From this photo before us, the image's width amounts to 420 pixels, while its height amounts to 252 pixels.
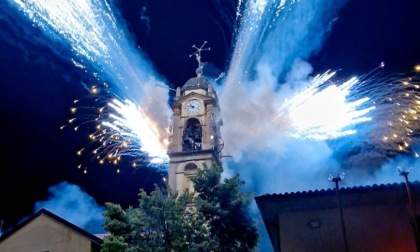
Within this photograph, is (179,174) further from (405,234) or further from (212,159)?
(405,234)

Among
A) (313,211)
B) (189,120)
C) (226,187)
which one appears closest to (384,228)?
(313,211)

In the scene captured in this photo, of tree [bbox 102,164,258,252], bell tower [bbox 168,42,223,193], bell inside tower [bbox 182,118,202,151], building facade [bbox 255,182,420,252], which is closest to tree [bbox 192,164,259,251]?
tree [bbox 102,164,258,252]

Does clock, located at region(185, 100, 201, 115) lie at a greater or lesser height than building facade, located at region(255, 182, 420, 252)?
greater

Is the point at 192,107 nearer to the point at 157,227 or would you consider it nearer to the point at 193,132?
the point at 193,132

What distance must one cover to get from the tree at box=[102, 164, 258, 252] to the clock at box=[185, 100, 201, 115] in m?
19.6

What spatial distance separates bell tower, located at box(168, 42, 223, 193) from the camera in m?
37.8

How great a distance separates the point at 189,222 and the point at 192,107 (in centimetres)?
2167

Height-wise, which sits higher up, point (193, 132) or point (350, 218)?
point (193, 132)

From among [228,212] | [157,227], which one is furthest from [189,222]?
[228,212]

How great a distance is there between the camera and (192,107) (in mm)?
41438

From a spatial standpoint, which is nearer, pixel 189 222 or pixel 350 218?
pixel 350 218

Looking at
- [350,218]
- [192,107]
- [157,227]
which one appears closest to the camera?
[350,218]

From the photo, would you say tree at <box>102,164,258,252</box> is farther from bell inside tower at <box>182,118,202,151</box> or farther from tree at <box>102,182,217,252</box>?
bell inside tower at <box>182,118,202,151</box>

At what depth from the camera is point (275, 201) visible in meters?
14.4
